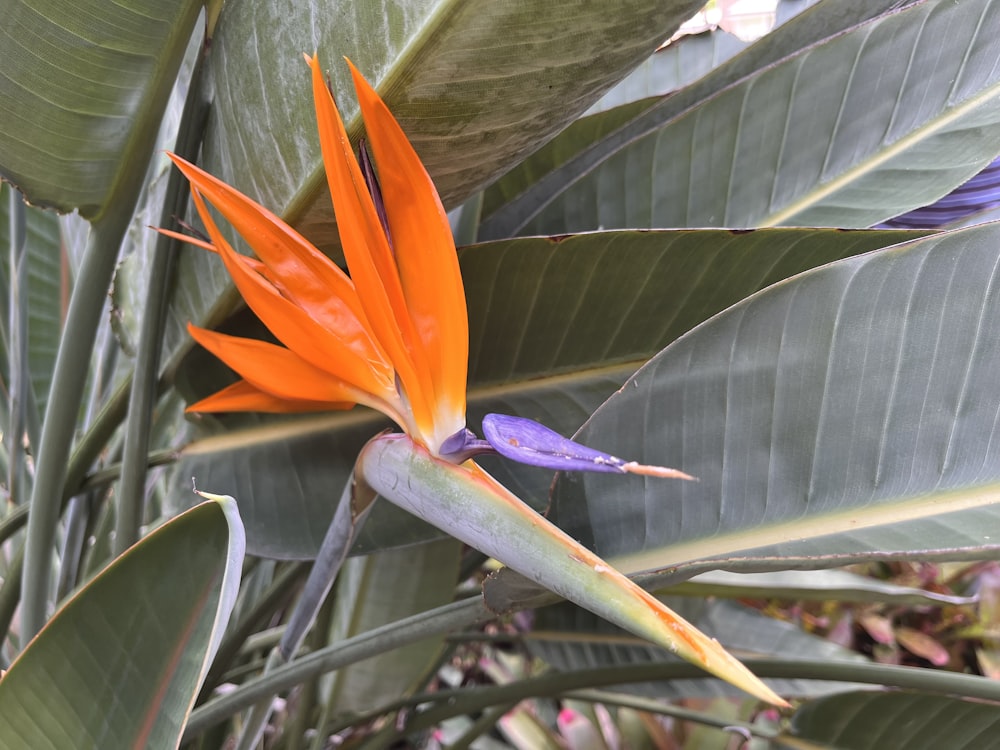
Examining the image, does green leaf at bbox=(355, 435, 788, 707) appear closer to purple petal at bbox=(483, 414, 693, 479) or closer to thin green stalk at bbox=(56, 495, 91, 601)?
purple petal at bbox=(483, 414, 693, 479)

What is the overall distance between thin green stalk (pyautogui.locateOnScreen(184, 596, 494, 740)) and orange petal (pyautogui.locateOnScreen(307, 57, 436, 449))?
0.13 meters

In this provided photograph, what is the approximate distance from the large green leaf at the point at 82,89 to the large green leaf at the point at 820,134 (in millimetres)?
261

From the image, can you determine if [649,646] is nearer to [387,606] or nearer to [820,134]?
[387,606]

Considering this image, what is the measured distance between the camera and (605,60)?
271mm

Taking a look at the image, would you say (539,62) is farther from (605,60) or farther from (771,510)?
(771,510)

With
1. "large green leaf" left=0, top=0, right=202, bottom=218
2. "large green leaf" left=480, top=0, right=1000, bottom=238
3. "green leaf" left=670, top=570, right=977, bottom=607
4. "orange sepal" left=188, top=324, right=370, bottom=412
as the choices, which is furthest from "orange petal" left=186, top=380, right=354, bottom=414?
"green leaf" left=670, top=570, right=977, bottom=607

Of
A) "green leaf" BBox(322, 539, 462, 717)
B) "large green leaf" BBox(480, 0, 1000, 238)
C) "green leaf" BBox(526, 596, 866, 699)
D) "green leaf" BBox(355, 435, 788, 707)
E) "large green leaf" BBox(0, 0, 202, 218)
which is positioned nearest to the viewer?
"green leaf" BBox(355, 435, 788, 707)

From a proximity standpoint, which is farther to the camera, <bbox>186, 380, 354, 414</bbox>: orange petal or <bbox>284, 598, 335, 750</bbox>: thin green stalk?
<bbox>284, 598, 335, 750</bbox>: thin green stalk

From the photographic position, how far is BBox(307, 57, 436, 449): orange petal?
0.73 feet

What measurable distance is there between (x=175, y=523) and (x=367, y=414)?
18 centimetres

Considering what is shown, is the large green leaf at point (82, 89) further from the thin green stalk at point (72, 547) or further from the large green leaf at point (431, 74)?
the thin green stalk at point (72, 547)

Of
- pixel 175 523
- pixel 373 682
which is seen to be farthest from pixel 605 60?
pixel 373 682

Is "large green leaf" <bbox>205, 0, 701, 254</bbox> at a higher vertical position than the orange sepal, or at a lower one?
higher

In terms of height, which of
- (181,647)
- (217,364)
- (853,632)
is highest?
(217,364)
